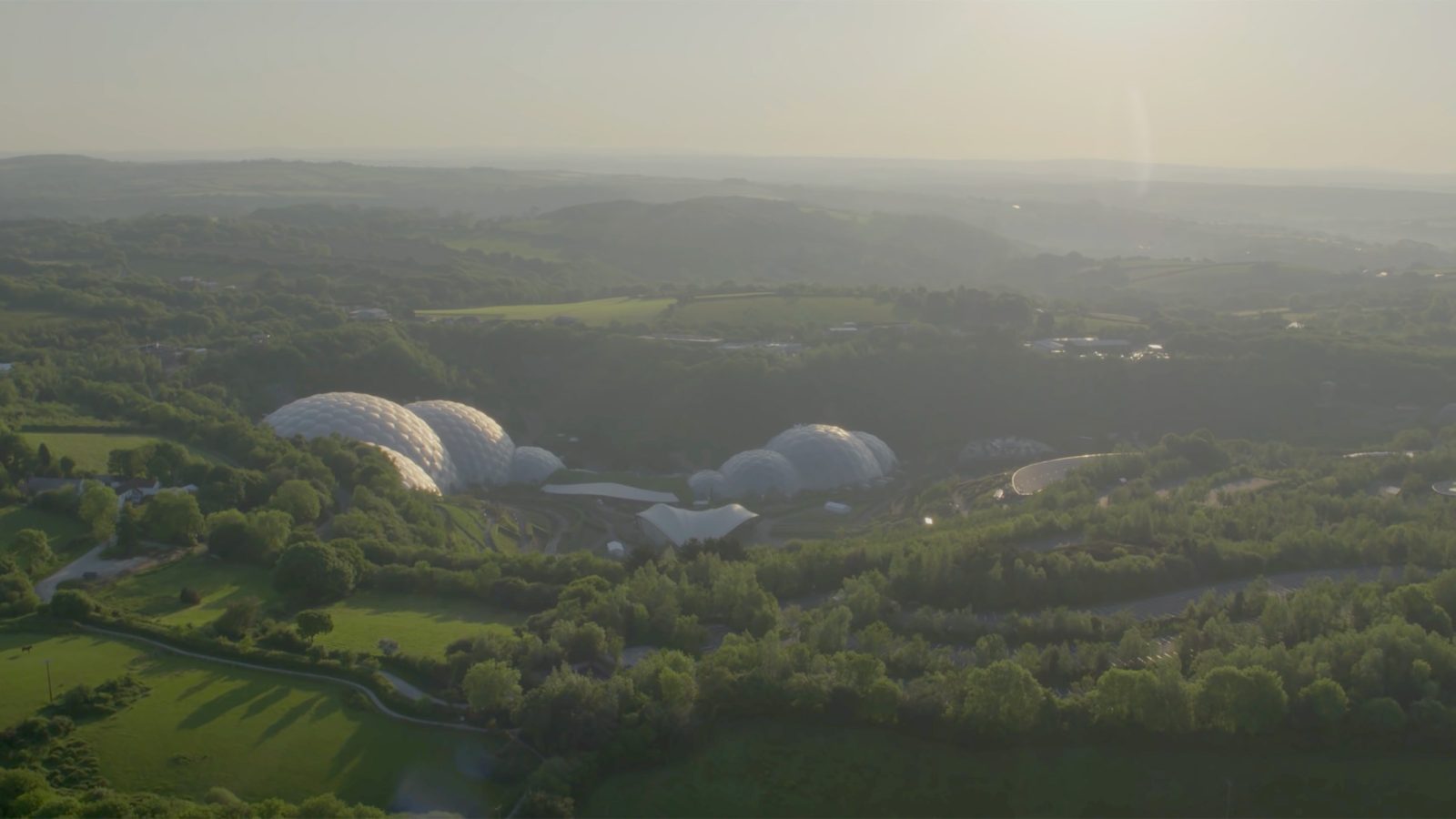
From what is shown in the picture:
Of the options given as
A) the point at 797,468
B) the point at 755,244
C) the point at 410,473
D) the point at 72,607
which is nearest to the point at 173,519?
the point at 72,607

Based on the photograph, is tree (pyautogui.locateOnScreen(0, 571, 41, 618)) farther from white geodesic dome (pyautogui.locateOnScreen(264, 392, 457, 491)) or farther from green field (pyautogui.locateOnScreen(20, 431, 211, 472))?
white geodesic dome (pyautogui.locateOnScreen(264, 392, 457, 491))

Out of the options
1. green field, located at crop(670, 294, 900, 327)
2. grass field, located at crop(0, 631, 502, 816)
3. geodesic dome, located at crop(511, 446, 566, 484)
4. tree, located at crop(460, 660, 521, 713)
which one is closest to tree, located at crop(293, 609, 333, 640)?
grass field, located at crop(0, 631, 502, 816)

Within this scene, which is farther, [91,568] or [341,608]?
[91,568]

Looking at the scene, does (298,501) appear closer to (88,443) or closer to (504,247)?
(88,443)

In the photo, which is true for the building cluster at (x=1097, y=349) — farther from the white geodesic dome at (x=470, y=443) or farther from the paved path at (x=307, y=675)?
the paved path at (x=307, y=675)

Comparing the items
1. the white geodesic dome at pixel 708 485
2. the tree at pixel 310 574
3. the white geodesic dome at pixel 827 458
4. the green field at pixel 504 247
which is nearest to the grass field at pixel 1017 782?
the tree at pixel 310 574
